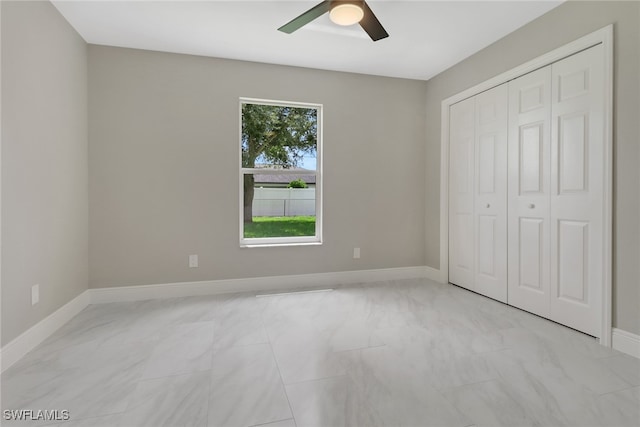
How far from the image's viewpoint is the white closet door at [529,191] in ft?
8.57

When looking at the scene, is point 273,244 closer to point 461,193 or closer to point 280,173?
point 280,173

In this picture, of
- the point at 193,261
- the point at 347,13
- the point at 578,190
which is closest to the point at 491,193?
the point at 578,190

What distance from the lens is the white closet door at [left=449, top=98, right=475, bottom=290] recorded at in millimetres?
3439

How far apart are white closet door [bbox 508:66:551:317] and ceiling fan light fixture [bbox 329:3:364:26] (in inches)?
66.5

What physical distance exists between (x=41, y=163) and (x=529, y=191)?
3.86m

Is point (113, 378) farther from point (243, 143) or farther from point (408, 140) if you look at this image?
point (408, 140)

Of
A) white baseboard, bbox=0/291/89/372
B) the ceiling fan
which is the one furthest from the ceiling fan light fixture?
white baseboard, bbox=0/291/89/372

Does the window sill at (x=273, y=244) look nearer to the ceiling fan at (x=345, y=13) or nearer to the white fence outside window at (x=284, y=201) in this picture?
the white fence outside window at (x=284, y=201)

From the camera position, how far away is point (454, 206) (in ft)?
12.1

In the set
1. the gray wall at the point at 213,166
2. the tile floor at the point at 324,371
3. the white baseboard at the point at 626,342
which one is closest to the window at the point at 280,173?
the gray wall at the point at 213,166

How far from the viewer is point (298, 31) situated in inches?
112

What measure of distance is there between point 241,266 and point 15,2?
8.66 feet

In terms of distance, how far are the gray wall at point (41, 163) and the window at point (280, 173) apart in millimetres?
1478

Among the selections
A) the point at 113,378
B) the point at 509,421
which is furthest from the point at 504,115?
the point at 113,378
